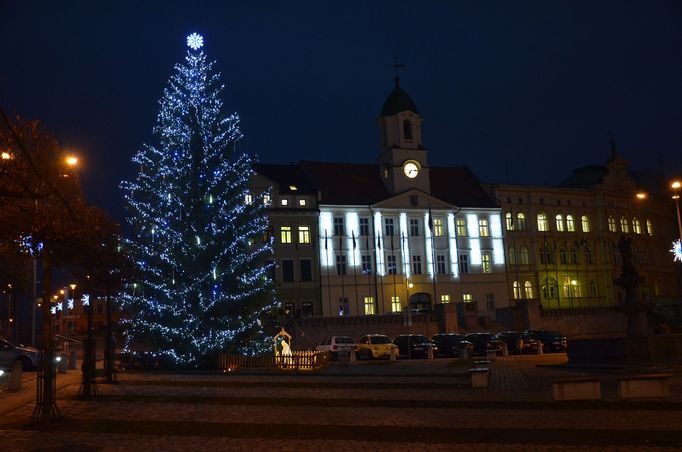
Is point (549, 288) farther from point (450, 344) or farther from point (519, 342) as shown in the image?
point (450, 344)

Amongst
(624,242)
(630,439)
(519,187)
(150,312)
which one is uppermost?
(519,187)

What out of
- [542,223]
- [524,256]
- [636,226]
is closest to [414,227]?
[524,256]

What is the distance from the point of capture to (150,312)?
29.2 meters

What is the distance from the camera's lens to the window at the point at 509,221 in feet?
232

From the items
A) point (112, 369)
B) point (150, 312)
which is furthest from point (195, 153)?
point (112, 369)

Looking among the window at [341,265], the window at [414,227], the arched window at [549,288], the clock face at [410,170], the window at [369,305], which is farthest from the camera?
the arched window at [549,288]

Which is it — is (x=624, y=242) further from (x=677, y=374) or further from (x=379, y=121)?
(x=379, y=121)

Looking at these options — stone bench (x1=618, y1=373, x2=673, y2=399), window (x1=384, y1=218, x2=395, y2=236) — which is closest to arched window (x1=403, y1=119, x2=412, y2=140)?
window (x1=384, y1=218, x2=395, y2=236)

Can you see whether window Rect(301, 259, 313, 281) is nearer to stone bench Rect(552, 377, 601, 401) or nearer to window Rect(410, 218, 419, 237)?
window Rect(410, 218, 419, 237)

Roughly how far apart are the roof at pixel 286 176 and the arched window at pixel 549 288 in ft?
89.0

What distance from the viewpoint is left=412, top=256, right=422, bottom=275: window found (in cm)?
6462

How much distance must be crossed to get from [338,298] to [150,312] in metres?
Answer: 33.1

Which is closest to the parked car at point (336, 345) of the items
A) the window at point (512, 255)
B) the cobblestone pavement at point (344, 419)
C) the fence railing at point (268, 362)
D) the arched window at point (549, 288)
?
the fence railing at point (268, 362)

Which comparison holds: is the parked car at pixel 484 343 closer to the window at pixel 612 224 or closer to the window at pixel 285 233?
the window at pixel 285 233
